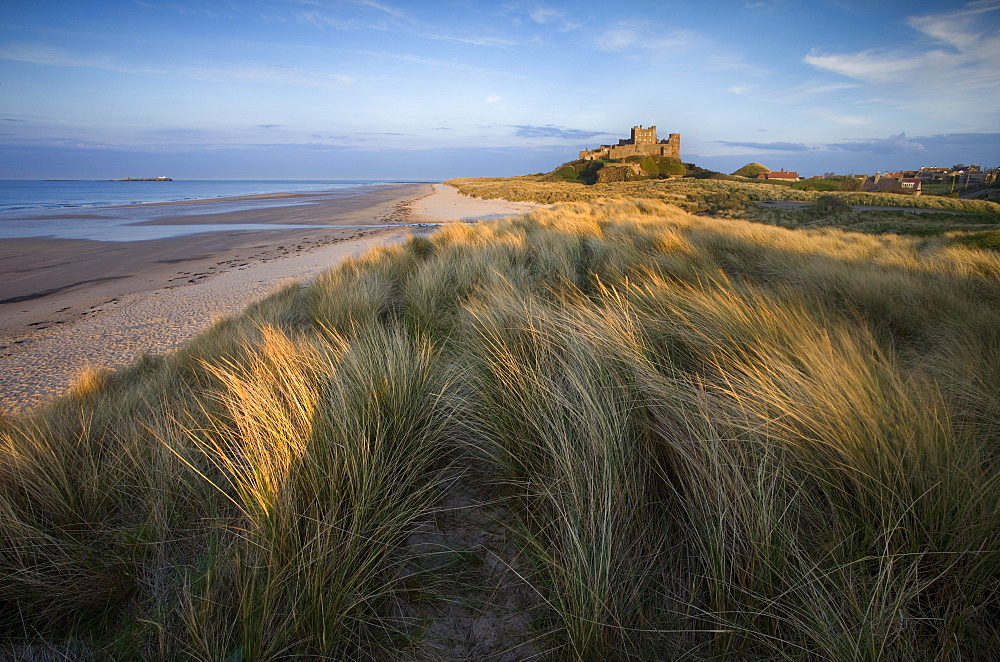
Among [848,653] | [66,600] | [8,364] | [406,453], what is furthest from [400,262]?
[848,653]

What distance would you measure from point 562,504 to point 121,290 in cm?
879

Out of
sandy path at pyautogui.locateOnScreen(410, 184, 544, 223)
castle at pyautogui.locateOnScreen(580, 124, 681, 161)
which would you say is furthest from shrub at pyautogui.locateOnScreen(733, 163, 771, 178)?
sandy path at pyautogui.locateOnScreen(410, 184, 544, 223)

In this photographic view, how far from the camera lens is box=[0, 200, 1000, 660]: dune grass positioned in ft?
3.34

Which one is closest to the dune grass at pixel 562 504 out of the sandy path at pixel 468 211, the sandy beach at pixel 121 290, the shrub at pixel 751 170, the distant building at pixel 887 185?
the sandy beach at pixel 121 290

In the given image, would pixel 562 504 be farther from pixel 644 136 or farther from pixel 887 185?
pixel 644 136

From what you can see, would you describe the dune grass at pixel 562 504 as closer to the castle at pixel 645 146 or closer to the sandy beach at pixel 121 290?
the sandy beach at pixel 121 290

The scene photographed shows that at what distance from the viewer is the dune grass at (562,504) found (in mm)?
1019

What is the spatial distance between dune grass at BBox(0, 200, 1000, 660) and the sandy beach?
2.40m

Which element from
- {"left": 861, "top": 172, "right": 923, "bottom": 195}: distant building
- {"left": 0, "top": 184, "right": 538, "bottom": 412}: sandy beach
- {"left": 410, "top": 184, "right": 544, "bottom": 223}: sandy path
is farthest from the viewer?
{"left": 861, "top": 172, "right": 923, "bottom": 195}: distant building

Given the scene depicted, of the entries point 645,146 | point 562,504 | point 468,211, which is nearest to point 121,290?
point 562,504

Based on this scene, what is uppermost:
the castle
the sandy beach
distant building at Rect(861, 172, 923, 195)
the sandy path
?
the castle

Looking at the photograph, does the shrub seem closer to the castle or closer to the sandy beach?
the castle

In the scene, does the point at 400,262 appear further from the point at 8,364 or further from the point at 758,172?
the point at 758,172

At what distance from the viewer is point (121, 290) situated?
23.1ft
